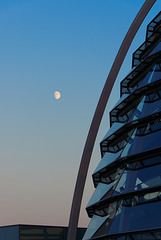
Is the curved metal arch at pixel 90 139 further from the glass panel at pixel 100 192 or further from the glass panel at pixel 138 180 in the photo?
the glass panel at pixel 138 180

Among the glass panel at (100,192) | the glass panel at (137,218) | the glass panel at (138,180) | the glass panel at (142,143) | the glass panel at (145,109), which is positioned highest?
the glass panel at (145,109)

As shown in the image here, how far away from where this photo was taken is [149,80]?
19.5 meters

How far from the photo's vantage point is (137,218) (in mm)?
15953

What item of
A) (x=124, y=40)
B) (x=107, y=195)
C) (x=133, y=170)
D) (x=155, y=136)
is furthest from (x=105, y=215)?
(x=124, y=40)

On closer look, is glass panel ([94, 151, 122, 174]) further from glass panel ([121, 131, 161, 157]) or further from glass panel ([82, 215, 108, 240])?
glass panel ([82, 215, 108, 240])

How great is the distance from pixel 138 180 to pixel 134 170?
0.57 m

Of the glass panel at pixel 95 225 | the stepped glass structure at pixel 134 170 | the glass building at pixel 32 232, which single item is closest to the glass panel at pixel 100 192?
the stepped glass structure at pixel 134 170

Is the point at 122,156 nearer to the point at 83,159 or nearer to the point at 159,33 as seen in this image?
the point at 83,159

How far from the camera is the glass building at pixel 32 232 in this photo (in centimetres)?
3167

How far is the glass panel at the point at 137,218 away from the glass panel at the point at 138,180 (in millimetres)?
677

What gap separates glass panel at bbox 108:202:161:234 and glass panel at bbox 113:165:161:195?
0.68 meters

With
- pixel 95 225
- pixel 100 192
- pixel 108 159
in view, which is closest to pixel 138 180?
pixel 95 225

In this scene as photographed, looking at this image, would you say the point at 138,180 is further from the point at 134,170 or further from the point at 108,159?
the point at 108,159

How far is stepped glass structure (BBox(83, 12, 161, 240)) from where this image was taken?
52.5 ft
